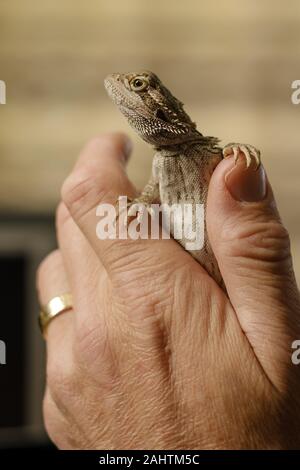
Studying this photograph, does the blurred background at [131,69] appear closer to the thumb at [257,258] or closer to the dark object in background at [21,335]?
the dark object in background at [21,335]

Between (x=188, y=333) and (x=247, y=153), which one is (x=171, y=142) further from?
(x=188, y=333)

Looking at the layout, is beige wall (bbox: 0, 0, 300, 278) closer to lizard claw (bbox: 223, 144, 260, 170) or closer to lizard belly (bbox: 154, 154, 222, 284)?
lizard belly (bbox: 154, 154, 222, 284)

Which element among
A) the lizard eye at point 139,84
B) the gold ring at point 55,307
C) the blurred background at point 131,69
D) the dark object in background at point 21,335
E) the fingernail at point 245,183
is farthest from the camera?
the blurred background at point 131,69

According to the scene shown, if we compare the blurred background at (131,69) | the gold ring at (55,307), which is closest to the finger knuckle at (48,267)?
the gold ring at (55,307)

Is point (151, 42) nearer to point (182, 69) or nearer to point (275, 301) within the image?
point (182, 69)

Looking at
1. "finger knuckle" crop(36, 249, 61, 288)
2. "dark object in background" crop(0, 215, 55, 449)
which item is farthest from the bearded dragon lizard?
"dark object in background" crop(0, 215, 55, 449)

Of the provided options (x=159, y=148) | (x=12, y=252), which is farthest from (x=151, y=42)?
(x=159, y=148)
